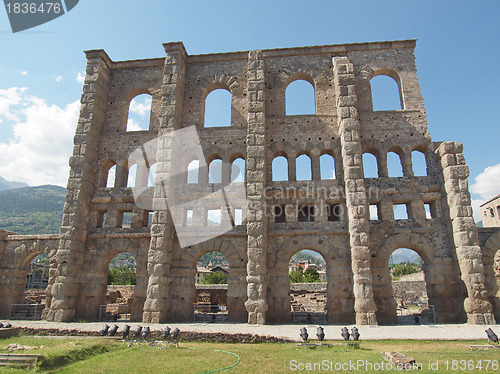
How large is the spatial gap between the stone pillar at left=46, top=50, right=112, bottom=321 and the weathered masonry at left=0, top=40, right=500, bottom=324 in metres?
0.06

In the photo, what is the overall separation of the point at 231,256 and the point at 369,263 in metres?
5.69

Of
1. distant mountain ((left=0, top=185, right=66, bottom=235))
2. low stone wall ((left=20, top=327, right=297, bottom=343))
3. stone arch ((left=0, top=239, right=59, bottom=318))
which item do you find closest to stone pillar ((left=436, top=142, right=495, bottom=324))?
low stone wall ((left=20, top=327, right=297, bottom=343))

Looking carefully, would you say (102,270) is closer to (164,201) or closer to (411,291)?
(164,201)

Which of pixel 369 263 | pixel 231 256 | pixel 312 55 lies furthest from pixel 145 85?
pixel 369 263

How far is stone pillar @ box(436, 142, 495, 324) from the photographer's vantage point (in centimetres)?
1279

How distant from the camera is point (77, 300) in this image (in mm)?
15281

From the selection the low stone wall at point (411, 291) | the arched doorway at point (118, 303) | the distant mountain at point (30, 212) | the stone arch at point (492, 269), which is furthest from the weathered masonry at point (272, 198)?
the distant mountain at point (30, 212)

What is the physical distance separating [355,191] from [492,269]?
21.0ft

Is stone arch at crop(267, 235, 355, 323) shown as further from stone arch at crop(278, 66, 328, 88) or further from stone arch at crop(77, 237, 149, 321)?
stone arch at crop(278, 66, 328, 88)

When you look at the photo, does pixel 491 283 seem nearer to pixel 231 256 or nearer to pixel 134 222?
pixel 231 256

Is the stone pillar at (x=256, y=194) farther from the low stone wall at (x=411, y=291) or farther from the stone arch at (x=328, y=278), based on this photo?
the low stone wall at (x=411, y=291)

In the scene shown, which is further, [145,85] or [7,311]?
[145,85]

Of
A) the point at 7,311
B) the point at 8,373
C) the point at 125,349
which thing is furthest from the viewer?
the point at 7,311

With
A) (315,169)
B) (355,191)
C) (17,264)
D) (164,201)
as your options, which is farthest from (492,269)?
(17,264)
